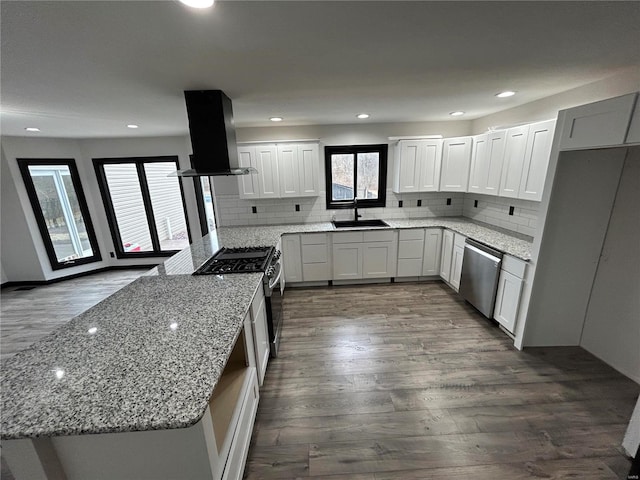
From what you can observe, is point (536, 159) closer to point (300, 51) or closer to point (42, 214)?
point (300, 51)

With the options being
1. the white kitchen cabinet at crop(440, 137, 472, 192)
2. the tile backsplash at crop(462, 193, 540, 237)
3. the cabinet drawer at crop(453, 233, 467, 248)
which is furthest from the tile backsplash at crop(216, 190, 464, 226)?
the cabinet drawer at crop(453, 233, 467, 248)

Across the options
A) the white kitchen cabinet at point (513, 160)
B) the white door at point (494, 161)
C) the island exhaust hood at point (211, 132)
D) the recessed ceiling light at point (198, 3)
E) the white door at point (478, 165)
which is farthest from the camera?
the white door at point (478, 165)

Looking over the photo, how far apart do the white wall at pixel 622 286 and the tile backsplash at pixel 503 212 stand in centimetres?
74

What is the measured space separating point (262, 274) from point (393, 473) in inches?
60.9

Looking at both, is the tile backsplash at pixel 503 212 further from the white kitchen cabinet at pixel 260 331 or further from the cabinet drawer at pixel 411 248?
the white kitchen cabinet at pixel 260 331

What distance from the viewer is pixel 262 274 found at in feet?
6.79

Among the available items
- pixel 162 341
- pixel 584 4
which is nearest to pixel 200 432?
pixel 162 341

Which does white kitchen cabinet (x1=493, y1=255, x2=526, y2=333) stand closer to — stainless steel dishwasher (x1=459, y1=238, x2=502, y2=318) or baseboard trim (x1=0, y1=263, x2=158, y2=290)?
stainless steel dishwasher (x1=459, y1=238, x2=502, y2=318)

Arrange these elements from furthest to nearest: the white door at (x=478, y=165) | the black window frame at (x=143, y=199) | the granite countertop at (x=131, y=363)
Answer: the black window frame at (x=143, y=199) → the white door at (x=478, y=165) → the granite countertop at (x=131, y=363)

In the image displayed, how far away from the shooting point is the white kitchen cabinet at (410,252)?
3.68m

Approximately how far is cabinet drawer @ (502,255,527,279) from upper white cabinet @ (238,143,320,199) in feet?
8.17

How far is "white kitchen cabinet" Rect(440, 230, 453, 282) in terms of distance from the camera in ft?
11.5

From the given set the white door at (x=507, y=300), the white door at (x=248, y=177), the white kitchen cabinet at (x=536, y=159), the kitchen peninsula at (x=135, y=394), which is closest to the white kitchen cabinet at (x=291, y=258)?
the white door at (x=248, y=177)

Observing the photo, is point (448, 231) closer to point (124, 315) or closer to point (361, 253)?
point (361, 253)
